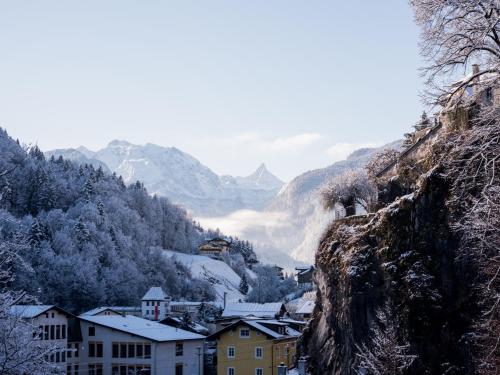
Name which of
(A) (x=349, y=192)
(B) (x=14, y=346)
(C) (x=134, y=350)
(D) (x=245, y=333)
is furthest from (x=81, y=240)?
(B) (x=14, y=346)

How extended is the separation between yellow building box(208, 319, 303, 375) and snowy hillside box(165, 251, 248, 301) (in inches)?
3637

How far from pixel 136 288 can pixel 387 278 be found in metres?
97.5

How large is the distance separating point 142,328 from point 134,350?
321cm

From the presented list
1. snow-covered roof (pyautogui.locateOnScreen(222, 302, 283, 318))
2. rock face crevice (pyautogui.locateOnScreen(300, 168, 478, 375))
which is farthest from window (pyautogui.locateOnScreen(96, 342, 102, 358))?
rock face crevice (pyautogui.locateOnScreen(300, 168, 478, 375))

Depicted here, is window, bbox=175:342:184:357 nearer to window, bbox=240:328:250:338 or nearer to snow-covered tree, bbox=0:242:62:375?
window, bbox=240:328:250:338

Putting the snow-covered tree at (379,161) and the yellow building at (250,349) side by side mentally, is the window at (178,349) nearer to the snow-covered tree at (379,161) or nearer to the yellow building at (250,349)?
the yellow building at (250,349)

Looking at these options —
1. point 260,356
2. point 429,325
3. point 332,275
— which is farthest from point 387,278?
point 260,356

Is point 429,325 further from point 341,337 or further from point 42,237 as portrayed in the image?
point 42,237

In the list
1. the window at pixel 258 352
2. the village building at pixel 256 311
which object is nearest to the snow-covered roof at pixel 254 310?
the village building at pixel 256 311

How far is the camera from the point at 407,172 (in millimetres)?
34219

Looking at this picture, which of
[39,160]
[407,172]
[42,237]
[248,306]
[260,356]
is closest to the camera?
[407,172]

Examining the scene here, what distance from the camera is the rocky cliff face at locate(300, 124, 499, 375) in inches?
1036

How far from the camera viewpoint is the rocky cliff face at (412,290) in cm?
2631

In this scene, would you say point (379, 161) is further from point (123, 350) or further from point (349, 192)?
point (123, 350)
